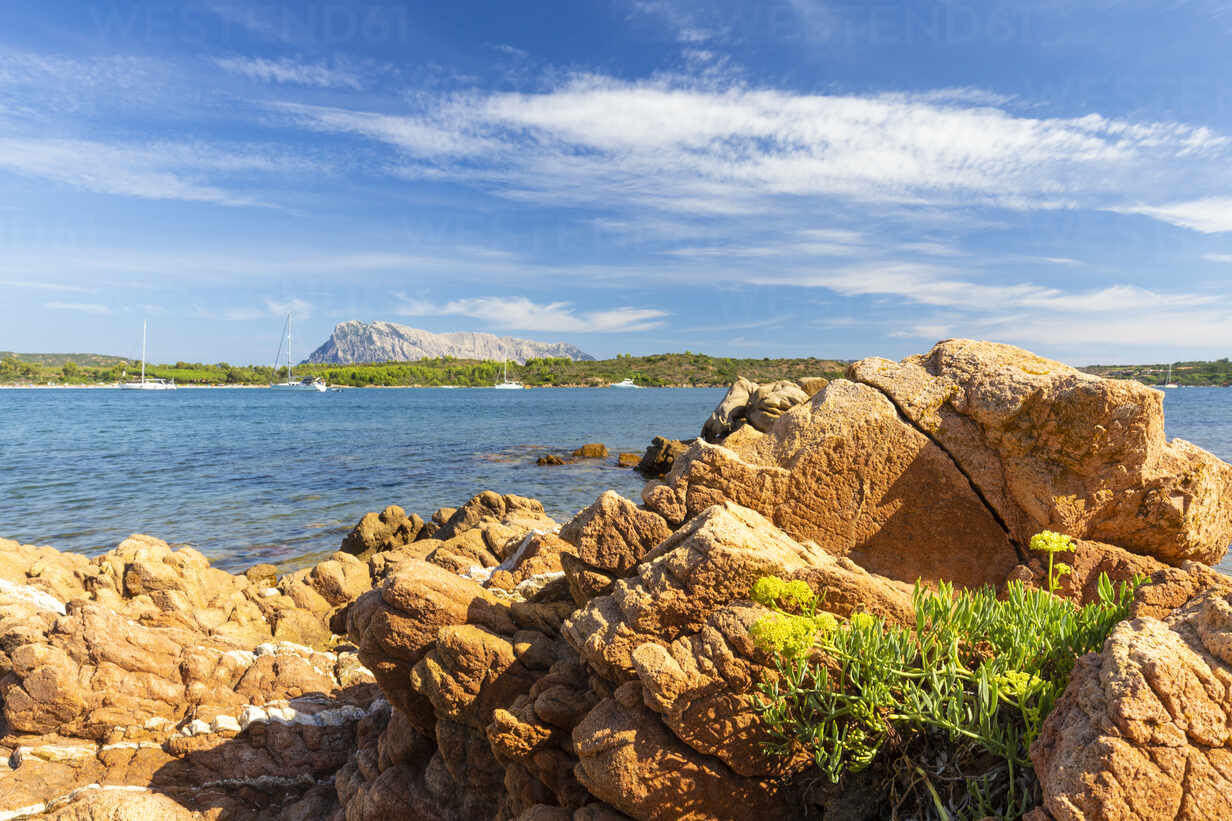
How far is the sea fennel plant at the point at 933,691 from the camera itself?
3.98m

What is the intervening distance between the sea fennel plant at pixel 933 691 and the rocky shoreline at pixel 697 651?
0.28 m

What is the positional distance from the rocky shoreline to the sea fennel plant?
Answer: 0.28 metres

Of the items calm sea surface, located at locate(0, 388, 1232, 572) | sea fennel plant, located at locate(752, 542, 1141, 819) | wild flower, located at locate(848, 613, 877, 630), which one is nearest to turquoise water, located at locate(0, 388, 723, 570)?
calm sea surface, located at locate(0, 388, 1232, 572)

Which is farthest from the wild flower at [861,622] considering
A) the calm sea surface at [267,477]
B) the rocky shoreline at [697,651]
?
the calm sea surface at [267,477]

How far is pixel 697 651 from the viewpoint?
4965 mm

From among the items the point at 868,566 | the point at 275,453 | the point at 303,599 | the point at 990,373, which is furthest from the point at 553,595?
the point at 275,453

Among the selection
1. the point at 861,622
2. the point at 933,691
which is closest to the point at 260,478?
the point at 861,622

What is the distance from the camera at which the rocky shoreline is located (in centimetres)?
371

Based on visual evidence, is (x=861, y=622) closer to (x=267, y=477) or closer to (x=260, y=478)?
(x=260, y=478)

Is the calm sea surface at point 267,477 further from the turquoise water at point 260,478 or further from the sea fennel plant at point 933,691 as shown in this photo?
the sea fennel plant at point 933,691

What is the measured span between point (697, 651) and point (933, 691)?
152cm

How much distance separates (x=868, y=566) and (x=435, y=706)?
4.49 m

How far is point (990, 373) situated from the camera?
7.34 meters

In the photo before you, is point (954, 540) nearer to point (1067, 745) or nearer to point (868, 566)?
point (868, 566)
